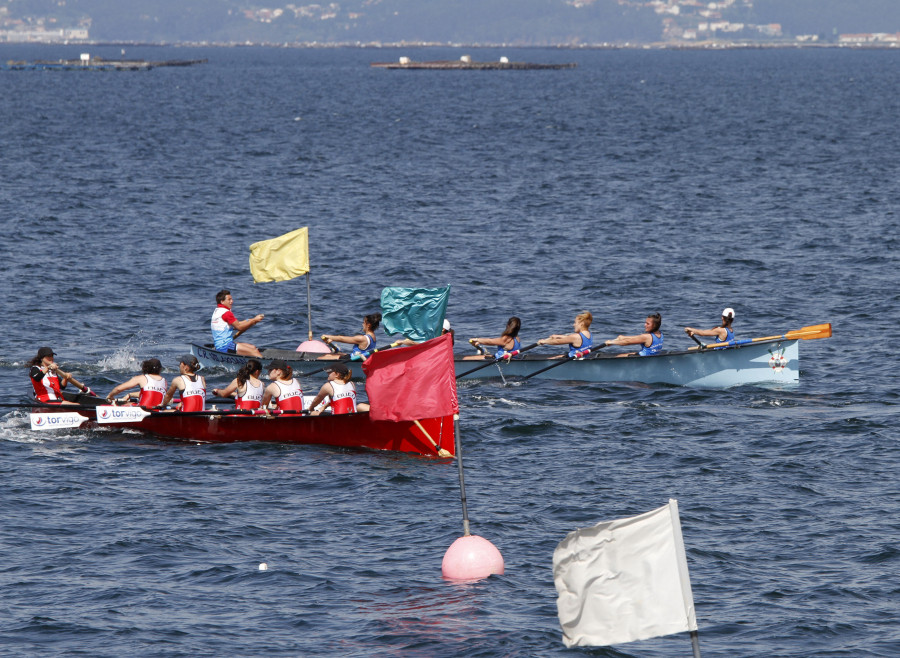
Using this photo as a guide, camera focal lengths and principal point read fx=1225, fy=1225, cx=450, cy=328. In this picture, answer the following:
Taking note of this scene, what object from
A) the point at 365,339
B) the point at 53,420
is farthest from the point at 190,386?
the point at 365,339

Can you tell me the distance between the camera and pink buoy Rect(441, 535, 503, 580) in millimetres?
18219

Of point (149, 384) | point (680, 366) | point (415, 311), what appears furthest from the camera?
point (680, 366)

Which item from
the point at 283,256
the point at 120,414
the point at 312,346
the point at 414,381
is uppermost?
the point at 283,256

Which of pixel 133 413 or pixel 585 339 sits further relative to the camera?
pixel 585 339

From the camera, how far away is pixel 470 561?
18203 mm

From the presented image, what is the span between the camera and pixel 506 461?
78.9 ft

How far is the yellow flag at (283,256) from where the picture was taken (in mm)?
32062

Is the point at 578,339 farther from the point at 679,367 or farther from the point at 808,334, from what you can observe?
Answer: the point at 808,334

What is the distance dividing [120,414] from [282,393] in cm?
341

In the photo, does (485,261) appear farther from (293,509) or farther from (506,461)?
(293,509)

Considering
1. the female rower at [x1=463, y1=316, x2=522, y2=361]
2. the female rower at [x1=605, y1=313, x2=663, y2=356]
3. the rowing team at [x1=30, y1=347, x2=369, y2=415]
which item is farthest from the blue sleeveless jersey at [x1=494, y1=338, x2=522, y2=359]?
the rowing team at [x1=30, y1=347, x2=369, y2=415]

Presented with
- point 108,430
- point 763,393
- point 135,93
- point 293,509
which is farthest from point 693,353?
point 135,93

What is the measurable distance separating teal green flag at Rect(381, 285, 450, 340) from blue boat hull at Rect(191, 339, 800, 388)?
113 inches

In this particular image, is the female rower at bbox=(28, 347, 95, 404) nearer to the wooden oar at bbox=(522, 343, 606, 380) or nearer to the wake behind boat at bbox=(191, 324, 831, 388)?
the wake behind boat at bbox=(191, 324, 831, 388)
